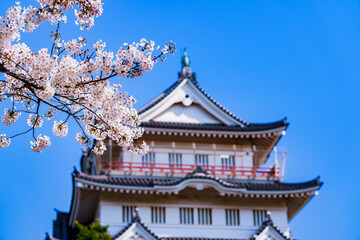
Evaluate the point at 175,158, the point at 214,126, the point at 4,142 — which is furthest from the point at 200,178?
the point at 4,142

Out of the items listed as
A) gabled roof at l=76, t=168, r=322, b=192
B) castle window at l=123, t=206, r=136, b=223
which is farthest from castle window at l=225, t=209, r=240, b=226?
castle window at l=123, t=206, r=136, b=223

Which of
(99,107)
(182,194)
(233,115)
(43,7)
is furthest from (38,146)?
(233,115)

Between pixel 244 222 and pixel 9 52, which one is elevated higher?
pixel 244 222

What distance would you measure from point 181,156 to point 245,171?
3400 millimetres

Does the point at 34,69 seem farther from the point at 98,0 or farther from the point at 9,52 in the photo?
the point at 98,0

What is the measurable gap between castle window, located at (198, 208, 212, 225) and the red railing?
1987 mm

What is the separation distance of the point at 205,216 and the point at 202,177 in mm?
2200

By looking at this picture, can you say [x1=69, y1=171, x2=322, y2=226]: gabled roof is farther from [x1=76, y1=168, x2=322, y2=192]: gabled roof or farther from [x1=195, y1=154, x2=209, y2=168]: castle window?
[x1=195, y1=154, x2=209, y2=168]: castle window

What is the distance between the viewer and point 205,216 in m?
33.0

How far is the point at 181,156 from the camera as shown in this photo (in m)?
35.2

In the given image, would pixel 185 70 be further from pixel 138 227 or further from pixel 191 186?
pixel 138 227

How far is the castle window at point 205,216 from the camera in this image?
32.9 meters

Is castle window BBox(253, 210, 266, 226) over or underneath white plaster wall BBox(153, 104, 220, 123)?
underneath

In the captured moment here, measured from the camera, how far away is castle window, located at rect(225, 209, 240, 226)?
33125 millimetres
